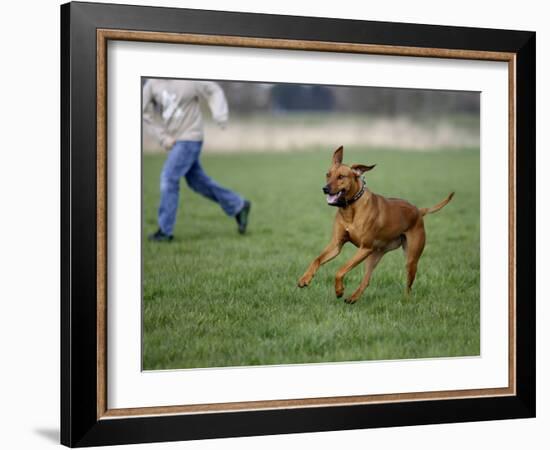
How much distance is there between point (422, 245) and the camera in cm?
519

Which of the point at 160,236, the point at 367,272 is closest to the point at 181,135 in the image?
the point at 160,236

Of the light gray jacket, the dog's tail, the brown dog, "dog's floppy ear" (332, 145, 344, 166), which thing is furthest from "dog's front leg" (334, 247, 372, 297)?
the light gray jacket

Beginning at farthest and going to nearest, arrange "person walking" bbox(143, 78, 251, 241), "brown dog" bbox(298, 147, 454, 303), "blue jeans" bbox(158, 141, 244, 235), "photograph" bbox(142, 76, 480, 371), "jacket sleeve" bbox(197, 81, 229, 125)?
1. "blue jeans" bbox(158, 141, 244, 235)
2. "jacket sleeve" bbox(197, 81, 229, 125)
3. "person walking" bbox(143, 78, 251, 241)
4. "brown dog" bbox(298, 147, 454, 303)
5. "photograph" bbox(142, 76, 480, 371)

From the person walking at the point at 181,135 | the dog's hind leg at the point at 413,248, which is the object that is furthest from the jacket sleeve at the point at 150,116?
the dog's hind leg at the point at 413,248

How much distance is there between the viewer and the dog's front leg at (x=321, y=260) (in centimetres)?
502

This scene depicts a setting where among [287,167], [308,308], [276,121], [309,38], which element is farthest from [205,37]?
[287,167]

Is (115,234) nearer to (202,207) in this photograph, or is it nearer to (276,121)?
(276,121)

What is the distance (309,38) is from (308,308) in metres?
1.42

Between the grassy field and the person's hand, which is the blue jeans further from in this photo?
the grassy field

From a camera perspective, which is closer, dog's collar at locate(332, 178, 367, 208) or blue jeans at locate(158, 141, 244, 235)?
dog's collar at locate(332, 178, 367, 208)

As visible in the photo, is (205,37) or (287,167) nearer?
(205,37)

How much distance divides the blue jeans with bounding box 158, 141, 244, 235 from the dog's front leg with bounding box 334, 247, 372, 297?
180cm

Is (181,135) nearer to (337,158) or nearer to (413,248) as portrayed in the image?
(337,158)

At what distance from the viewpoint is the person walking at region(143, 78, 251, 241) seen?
5.14 metres
